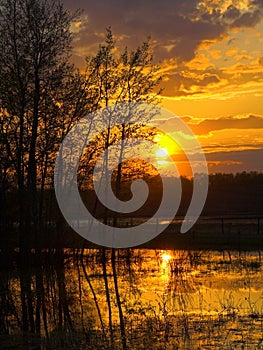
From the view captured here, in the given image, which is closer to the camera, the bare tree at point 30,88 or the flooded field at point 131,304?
the flooded field at point 131,304

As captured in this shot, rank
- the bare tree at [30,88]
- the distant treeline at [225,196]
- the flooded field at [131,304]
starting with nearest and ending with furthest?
the flooded field at [131,304]
the bare tree at [30,88]
the distant treeline at [225,196]

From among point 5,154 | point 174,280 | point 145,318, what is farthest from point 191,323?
point 5,154

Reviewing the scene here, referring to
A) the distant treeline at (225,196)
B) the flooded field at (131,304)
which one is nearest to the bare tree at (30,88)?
the flooded field at (131,304)

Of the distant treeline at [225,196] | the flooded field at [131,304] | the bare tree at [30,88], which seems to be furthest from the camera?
the distant treeline at [225,196]

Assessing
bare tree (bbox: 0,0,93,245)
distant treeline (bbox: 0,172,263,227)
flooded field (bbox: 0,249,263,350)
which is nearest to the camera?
flooded field (bbox: 0,249,263,350)

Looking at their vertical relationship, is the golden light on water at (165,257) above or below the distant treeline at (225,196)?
below

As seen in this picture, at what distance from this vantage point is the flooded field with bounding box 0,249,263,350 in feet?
44.9

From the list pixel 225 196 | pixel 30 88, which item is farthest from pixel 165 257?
pixel 225 196

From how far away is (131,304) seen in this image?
19.0 meters

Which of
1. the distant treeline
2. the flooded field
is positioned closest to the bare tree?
the flooded field

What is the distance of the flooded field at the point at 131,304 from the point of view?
1367cm

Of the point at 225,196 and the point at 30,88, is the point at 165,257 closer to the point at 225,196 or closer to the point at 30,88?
the point at 30,88

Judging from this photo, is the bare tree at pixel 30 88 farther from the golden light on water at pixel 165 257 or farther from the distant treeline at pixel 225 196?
the distant treeline at pixel 225 196

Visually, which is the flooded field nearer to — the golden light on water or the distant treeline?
the golden light on water
